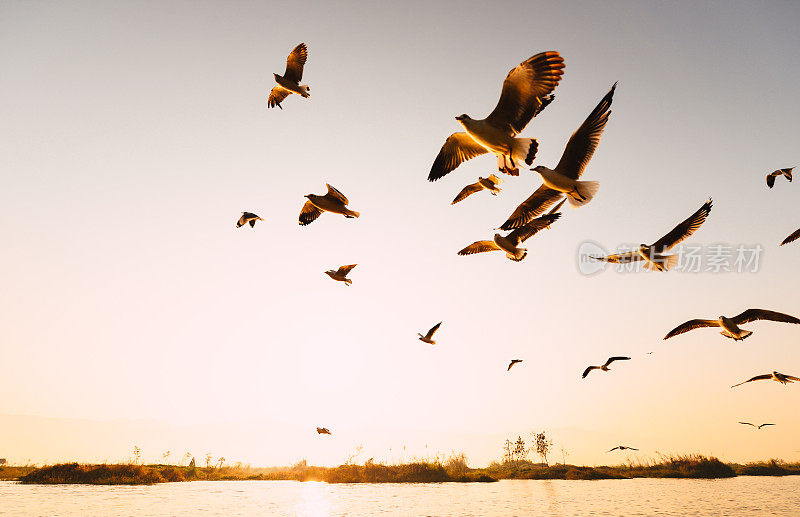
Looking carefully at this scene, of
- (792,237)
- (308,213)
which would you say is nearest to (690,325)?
(792,237)

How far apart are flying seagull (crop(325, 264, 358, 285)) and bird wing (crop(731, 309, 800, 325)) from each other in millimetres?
9640

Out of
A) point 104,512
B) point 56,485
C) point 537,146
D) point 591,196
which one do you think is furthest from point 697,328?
point 56,485

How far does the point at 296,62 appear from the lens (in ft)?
41.0

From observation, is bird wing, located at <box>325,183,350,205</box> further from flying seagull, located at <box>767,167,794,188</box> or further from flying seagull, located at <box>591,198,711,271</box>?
flying seagull, located at <box>767,167,794,188</box>

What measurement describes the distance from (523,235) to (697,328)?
5.95 metres

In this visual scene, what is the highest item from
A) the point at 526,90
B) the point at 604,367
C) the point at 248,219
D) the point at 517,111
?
the point at 248,219

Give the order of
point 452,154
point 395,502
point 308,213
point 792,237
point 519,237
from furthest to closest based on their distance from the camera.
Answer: point 395,502 < point 308,213 < point 792,237 < point 519,237 < point 452,154

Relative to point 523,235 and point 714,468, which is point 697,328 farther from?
point 714,468

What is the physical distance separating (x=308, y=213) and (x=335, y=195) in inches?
89.0

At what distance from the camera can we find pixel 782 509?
27984 mm

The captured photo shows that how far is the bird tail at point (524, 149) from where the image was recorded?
771cm

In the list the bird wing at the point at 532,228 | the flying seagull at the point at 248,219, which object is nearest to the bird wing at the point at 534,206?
the bird wing at the point at 532,228

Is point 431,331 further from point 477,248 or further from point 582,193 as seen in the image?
point 582,193

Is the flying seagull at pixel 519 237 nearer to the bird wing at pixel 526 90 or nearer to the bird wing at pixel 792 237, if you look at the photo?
the bird wing at pixel 526 90
